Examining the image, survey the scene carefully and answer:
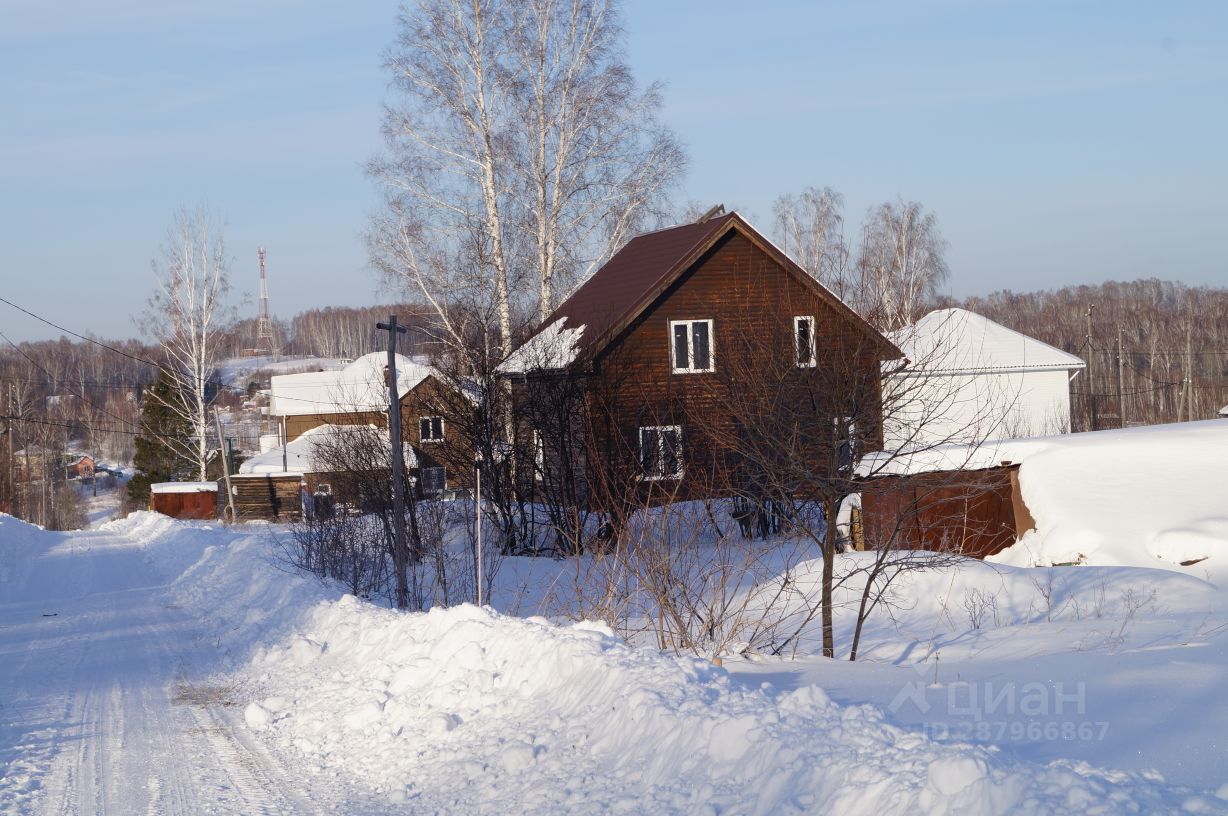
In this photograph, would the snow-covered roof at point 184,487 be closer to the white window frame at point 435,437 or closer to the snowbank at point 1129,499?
the white window frame at point 435,437

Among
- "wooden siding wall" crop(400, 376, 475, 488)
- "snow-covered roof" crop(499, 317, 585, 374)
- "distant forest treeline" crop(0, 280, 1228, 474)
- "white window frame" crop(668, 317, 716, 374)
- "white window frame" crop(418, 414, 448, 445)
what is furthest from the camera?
"distant forest treeline" crop(0, 280, 1228, 474)

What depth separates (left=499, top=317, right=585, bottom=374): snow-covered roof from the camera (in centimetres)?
2125

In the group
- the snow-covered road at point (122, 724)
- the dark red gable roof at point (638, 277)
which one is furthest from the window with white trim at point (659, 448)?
the snow-covered road at point (122, 724)

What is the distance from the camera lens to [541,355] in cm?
2169

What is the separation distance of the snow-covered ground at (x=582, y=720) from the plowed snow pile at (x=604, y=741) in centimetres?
2

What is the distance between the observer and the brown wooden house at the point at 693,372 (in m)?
11.0

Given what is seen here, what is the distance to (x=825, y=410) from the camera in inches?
427

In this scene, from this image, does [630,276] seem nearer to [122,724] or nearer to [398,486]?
[398,486]

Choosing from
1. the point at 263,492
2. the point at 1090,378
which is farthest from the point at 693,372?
the point at 1090,378

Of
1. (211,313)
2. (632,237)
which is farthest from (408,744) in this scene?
(211,313)

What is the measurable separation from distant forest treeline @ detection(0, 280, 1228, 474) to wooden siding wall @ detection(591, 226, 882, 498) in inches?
1003

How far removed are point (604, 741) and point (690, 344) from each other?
20701 millimetres

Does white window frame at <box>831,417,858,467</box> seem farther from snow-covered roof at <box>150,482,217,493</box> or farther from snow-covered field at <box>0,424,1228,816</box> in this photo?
snow-covered roof at <box>150,482,217,493</box>

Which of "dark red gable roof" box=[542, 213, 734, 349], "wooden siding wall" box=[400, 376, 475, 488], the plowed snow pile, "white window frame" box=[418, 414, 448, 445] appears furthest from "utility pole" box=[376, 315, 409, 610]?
"dark red gable roof" box=[542, 213, 734, 349]
